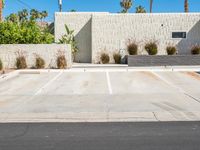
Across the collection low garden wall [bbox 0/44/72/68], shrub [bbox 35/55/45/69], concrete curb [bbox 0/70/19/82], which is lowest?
concrete curb [bbox 0/70/19/82]

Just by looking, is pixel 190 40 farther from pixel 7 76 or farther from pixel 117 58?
pixel 7 76

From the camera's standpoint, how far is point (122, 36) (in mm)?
34250

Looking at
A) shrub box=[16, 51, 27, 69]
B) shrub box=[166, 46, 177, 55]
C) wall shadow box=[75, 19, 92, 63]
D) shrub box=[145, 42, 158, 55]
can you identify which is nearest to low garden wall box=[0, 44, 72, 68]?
shrub box=[16, 51, 27, 69]

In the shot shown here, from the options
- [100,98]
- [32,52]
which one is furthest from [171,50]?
[100,98]

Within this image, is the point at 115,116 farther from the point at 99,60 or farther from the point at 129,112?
the point at 99,60

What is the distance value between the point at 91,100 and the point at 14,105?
2.47m

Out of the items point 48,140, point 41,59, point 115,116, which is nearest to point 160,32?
point 41,59

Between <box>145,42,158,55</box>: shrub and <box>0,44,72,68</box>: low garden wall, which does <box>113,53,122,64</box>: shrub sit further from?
<box>0,44,72,68</box>: low garden wall

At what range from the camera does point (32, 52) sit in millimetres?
27344

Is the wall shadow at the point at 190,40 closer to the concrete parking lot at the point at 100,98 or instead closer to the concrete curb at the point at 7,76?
the concrete parking lot at the point at 100,98

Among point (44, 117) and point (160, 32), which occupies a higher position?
point (160, 32)

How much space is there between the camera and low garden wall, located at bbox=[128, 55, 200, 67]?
29719 mm

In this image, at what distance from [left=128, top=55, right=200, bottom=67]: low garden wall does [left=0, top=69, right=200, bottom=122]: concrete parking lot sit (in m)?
7.82

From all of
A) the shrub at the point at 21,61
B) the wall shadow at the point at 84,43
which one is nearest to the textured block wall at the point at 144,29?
the wall shadow at the point at 84,43
